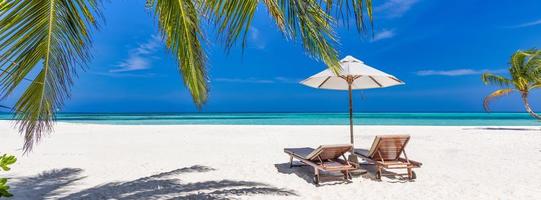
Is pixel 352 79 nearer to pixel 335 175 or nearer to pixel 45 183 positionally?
pixel 335 175

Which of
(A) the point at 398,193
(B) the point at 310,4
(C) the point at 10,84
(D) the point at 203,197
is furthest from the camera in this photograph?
(A) the point at 398,193

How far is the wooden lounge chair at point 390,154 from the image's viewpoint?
514 cm

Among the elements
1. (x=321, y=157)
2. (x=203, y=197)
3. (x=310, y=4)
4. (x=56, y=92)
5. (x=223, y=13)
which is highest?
(x=310, y=4)

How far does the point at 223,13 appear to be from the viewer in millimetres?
2121

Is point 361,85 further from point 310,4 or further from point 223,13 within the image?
point 223,13

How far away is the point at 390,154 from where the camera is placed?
5.49 meters

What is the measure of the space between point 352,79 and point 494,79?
A: 13382 mm

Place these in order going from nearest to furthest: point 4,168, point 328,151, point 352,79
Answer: point 4,168 < point 328,151 < point 352,79

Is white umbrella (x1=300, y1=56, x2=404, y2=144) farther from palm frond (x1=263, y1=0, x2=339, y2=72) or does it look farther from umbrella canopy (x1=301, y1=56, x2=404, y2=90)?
palm frond (x1=263, y1=0, x2=339, y2=72)

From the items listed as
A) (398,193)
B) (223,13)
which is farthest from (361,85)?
(223,13)

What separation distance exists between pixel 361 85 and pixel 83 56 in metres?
5.51

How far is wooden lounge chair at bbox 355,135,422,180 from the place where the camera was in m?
5.14

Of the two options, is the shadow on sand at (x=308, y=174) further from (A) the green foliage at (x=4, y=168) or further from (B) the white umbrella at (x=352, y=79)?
(A) the green foliage at (x=4, y=168)

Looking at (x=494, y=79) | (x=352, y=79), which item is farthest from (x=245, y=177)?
(x=494, y=79)
